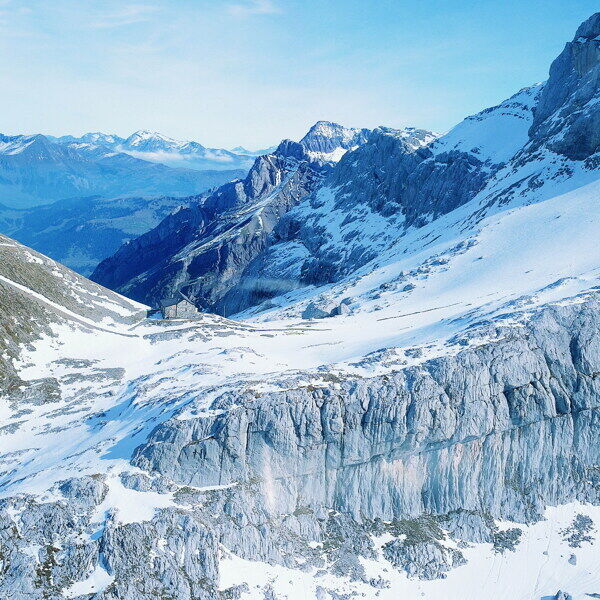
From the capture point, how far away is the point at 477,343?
6184cm

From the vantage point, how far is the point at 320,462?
2180 inches

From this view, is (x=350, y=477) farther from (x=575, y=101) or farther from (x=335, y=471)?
(x=575, y=101)

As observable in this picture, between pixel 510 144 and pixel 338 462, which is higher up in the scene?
pixel 510 144

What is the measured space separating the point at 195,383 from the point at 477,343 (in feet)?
100

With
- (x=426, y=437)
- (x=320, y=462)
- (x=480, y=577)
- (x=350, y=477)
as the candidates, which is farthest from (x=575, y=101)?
(x=480, y=577)

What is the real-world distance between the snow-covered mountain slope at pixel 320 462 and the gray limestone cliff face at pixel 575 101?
58.4 metres

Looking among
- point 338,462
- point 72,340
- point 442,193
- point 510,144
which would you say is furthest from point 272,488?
point 510,144

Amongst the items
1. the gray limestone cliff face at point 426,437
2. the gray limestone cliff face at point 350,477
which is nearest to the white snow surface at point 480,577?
the gray limestone cliff face at point 350,477

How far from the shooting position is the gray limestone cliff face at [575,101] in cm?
12938

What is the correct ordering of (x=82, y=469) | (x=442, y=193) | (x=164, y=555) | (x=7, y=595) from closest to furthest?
(x=7, y=595)
(x=164, y=555)
(x=82, y=469)
(x=442, y=193)

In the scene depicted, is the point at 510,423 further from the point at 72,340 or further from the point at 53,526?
the point at 72,340

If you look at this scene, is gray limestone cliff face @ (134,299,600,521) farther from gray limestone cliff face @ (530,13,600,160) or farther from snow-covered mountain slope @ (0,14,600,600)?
gray limestone cliff face @ (530,13,600,160)

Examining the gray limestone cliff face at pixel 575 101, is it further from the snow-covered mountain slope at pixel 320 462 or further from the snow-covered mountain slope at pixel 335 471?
the snow-covered mountain slope at pixel 335 471

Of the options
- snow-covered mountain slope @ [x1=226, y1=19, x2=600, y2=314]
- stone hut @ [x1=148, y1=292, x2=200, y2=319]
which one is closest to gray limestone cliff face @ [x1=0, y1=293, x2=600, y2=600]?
stone hut @ [x1=148, y1=292, x2=200, y2=319]
